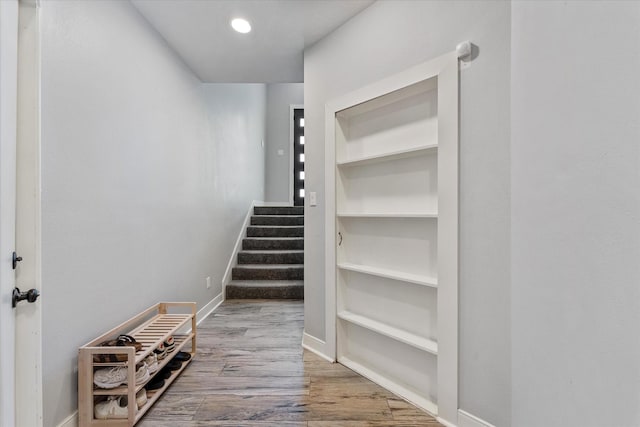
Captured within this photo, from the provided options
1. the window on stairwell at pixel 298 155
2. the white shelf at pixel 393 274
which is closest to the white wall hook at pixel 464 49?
the white shelf at pixel 393 274

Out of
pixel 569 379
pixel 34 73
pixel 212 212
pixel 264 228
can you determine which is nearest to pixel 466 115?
pixel 569 379

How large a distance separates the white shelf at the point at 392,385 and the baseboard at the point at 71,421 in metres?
1.51

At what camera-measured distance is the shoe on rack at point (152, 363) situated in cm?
171

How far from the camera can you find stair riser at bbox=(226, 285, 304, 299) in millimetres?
3850

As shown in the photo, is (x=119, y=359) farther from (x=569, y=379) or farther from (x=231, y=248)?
(x=231, y=248)

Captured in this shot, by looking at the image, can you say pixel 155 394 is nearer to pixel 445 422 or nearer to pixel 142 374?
pixel 142 374

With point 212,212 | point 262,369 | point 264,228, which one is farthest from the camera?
Answer: point 264,228

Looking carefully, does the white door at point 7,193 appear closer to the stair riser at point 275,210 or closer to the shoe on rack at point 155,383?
the shoe on rack at point 155,383

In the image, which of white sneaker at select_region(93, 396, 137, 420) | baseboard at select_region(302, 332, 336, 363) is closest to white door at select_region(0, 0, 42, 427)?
white sneaker at select_region(93, 396, 137, 420)

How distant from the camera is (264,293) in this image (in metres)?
3.88

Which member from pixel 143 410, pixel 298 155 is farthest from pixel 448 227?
pixel 298 155

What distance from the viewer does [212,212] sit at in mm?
3561

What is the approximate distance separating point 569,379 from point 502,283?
71cm

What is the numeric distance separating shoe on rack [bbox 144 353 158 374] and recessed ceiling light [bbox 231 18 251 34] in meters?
2.21
